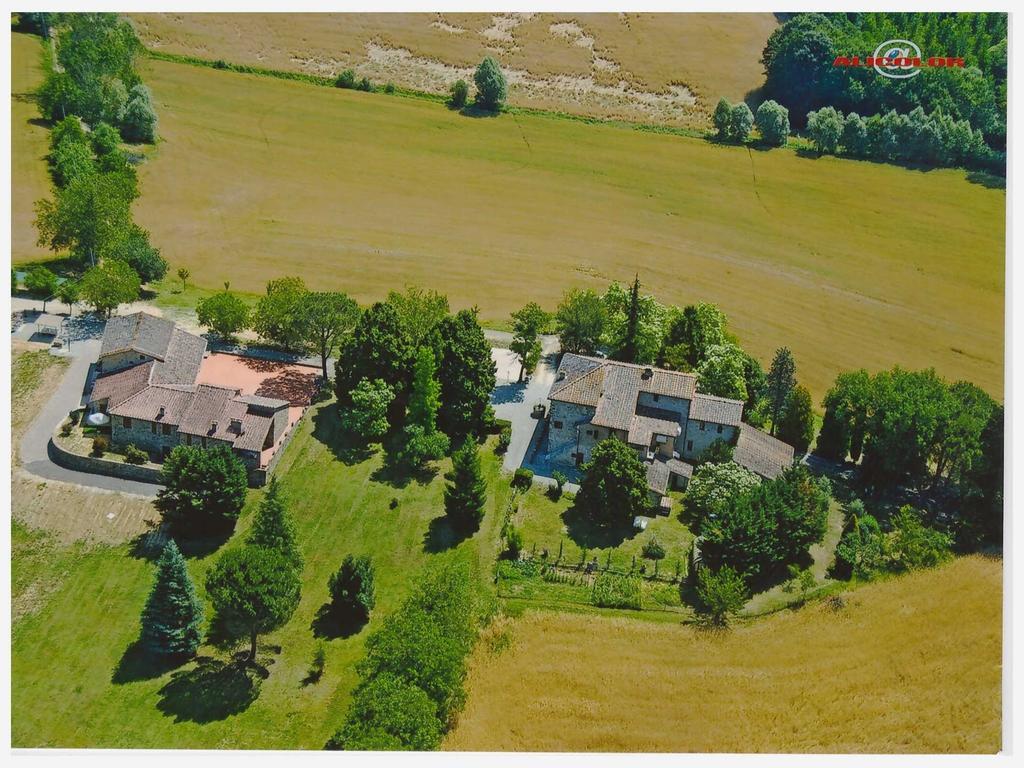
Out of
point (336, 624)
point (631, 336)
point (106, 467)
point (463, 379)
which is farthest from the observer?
point (631, 336)

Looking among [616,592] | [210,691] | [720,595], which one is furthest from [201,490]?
[720,595]

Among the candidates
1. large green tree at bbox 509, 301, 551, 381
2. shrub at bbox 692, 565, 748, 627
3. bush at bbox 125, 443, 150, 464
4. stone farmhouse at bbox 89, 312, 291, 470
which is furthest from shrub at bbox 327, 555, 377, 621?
large green tree at bbox 509, 301, 551, 381

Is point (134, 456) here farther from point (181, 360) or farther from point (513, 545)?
point (513, 545)

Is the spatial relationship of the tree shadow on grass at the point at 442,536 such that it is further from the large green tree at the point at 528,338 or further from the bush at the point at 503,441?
the large green tree at the point at 528,338

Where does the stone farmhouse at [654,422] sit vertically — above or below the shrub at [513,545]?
above

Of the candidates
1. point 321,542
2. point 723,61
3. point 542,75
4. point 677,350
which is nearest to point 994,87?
point 723,61

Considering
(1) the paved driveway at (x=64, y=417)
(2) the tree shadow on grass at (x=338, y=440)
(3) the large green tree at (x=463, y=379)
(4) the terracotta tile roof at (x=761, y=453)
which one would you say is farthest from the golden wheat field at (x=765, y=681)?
(1) the paved driveway at (x=64, y=417)

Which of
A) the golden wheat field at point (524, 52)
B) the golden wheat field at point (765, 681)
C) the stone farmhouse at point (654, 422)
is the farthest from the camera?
the golden wheat field at point (524, 52)

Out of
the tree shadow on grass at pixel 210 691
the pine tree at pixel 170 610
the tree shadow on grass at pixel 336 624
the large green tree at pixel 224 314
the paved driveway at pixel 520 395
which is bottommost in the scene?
the tree shadow on grass at pixel 210 691

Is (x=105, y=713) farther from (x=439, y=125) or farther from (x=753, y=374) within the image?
(x=439, y=125)
